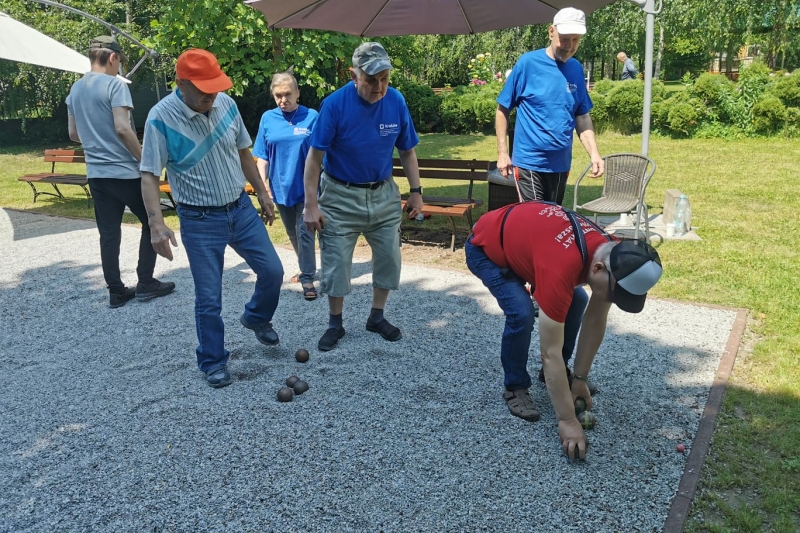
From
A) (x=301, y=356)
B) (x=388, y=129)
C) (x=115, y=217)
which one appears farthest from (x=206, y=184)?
(x=115, y=217)

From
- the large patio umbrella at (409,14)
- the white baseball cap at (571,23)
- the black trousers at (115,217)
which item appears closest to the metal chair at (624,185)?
the large patio umbrella at (409,14)

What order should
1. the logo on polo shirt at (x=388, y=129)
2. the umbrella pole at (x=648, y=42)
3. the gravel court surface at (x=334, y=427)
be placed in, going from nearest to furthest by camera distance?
1. the gravel court surface at (x=334, y=427)
2. the logo on polo shirt at (x=388, y=129)
3. the umbrella pole at (x=648, y=42)

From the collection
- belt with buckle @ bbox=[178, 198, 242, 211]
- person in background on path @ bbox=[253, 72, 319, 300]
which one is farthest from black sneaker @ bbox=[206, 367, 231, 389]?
person in background on path @ bbox=[253, 72, 319, 300]

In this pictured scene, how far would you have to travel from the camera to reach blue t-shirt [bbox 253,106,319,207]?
5359 mm

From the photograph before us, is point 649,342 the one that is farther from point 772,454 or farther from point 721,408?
point 772,454

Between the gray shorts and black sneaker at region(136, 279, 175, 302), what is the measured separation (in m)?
2.14

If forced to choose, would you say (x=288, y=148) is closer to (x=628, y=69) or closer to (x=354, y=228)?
(x=354, y=228)

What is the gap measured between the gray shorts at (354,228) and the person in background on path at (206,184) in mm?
370

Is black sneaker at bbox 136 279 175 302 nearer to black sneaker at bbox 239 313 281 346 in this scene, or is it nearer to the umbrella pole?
black sneaker at bbox 239 313 281 346

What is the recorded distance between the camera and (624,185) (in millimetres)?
7352

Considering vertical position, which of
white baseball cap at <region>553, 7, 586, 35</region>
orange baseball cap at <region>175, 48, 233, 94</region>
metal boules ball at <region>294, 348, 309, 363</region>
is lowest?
metal boules ball at <region>294, 348, 309, 363</region>

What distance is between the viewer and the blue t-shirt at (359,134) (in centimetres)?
403

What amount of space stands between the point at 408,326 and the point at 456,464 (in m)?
1.91

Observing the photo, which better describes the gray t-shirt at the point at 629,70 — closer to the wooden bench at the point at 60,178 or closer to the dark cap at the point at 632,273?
the wooden bench at the point at 60,178
